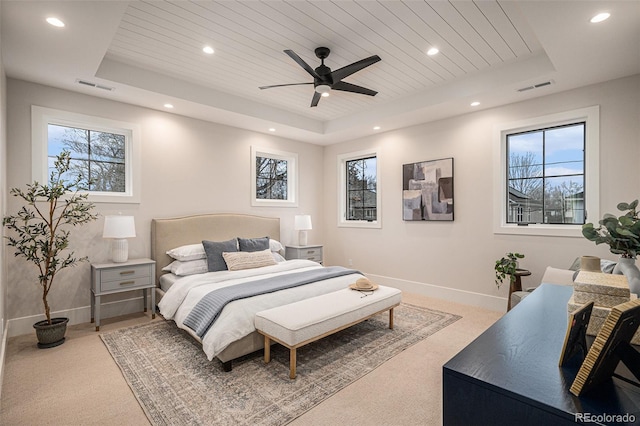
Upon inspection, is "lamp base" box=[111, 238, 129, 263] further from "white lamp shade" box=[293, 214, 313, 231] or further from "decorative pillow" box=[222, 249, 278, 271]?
"white lamp shade" box=[293, 214, 313, 231]

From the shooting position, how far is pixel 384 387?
2.44 m

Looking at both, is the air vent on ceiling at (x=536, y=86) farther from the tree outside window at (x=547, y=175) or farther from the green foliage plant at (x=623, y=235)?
the green foliage plant at (x=623, y=235)

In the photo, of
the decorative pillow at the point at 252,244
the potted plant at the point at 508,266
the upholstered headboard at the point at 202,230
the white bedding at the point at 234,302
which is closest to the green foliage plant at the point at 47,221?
the upholstered headboard at the point at 202,230

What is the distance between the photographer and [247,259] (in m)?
4.29

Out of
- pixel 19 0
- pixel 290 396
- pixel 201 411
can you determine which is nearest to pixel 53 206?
pixel 19 0

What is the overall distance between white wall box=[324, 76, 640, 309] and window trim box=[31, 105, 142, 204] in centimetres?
349

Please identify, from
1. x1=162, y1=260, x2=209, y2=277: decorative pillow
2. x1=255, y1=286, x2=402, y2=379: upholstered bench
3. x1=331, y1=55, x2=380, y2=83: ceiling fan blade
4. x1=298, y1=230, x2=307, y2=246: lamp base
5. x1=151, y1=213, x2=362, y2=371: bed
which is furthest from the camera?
x1=298, y1=230, x2=307, y2=246: lamp base

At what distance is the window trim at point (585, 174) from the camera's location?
3543mm

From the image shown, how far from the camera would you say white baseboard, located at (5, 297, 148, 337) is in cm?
342

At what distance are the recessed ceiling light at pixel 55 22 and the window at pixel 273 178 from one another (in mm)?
3168

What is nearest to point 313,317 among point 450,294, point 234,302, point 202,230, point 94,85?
point 234,302

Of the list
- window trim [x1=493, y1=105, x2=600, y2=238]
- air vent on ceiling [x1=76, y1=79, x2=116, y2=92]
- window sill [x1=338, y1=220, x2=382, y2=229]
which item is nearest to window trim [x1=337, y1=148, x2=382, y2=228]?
window sill [x1=338, y1=220, x2=382, y2=229]

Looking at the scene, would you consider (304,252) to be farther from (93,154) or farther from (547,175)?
(547,175)

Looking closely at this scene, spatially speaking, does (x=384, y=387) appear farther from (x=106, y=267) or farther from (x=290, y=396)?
(x=106, y=267)
